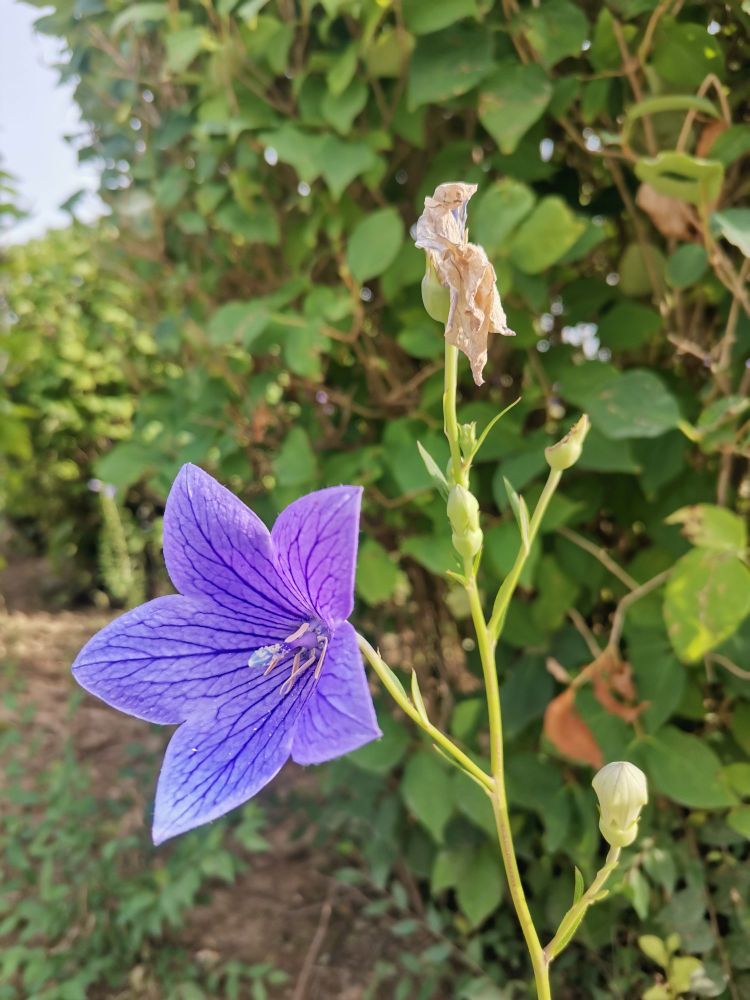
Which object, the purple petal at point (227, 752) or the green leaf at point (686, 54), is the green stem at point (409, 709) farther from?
the green leaf at point (686, 54)

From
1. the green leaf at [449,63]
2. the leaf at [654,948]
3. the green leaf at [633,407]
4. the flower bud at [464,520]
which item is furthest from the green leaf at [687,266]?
the leaf at [654,948]

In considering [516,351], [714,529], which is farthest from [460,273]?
[516,351]

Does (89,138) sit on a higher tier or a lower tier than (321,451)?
higher

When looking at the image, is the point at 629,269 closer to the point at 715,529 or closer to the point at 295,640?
the point at 715,529

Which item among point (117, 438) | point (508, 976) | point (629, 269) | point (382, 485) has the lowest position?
point (117, 438)

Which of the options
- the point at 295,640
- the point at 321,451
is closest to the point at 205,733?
the point at 295,640

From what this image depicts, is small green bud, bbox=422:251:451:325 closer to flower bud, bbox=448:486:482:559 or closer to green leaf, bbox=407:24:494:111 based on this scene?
flower bud, bbox=448:486:482:559
